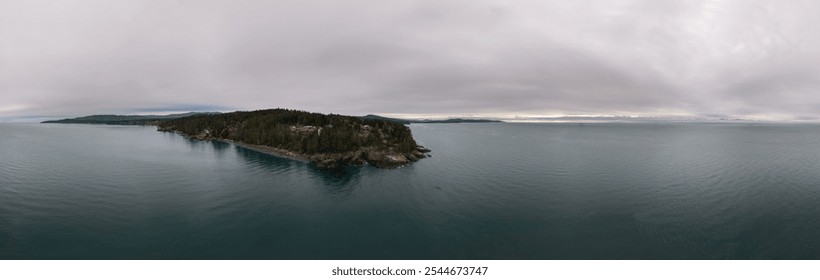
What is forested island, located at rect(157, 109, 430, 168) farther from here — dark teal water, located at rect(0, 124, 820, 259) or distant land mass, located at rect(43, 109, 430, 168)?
dark teal water, located at rect(0, 124, 820, 259)

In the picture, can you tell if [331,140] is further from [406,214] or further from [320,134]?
[406,214]

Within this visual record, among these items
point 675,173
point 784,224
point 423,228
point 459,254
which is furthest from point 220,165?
point 675,173

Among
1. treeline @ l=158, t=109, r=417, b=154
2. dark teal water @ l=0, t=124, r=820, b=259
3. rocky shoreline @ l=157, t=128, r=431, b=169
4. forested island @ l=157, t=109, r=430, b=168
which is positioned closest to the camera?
dark teal water @ l=0, t=124, r=820, b=259

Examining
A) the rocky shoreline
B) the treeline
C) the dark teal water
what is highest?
the treeline

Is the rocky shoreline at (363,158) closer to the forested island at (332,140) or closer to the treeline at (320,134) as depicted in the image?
the forested island at (332,140)

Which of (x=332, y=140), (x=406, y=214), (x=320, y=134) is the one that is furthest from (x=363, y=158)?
(x=406, y=214)

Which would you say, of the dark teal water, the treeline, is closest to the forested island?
the treeline
